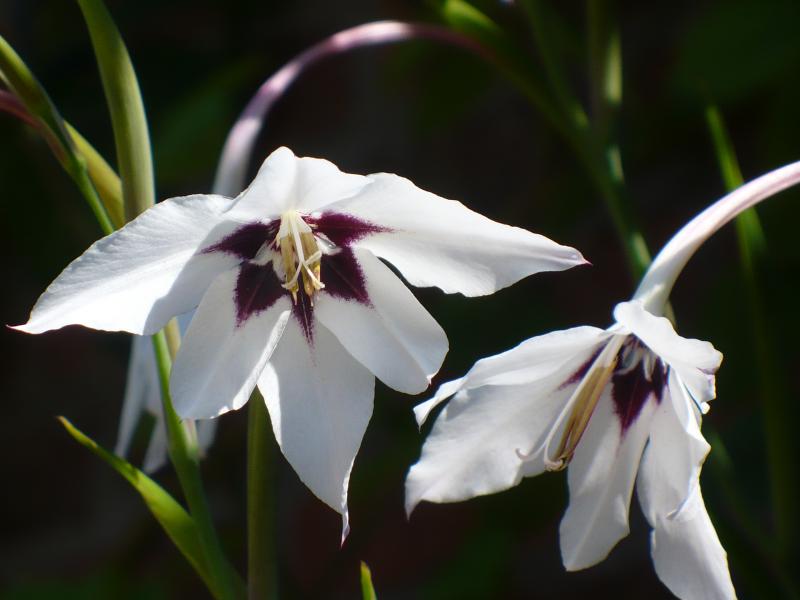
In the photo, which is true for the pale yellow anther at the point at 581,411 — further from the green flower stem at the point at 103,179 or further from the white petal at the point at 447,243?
the green flower stem at the point at 103,179

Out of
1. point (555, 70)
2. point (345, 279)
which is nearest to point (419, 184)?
point (555, 70)

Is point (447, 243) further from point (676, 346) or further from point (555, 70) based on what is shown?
point (555, 70)

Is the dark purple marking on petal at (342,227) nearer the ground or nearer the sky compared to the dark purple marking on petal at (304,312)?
nearer the sky

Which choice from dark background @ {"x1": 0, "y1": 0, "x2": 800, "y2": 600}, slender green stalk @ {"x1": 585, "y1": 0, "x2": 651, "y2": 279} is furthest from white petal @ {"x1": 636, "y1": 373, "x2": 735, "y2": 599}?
dark background @ {"x1": 0, "y1": 0, "x2": 800, "y2": 600}

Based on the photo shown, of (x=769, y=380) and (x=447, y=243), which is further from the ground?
(x=447, y=243)

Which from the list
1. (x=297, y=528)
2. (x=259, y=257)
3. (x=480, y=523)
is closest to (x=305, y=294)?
(x=259, y=257)

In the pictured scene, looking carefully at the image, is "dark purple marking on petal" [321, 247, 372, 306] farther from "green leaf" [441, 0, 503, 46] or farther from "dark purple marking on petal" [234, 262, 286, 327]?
"green leaf" [441, 0, 503, 46]

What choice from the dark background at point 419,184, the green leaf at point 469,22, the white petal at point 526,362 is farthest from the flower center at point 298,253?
the dark background at point 419,184

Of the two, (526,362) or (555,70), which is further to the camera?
(555,70)
